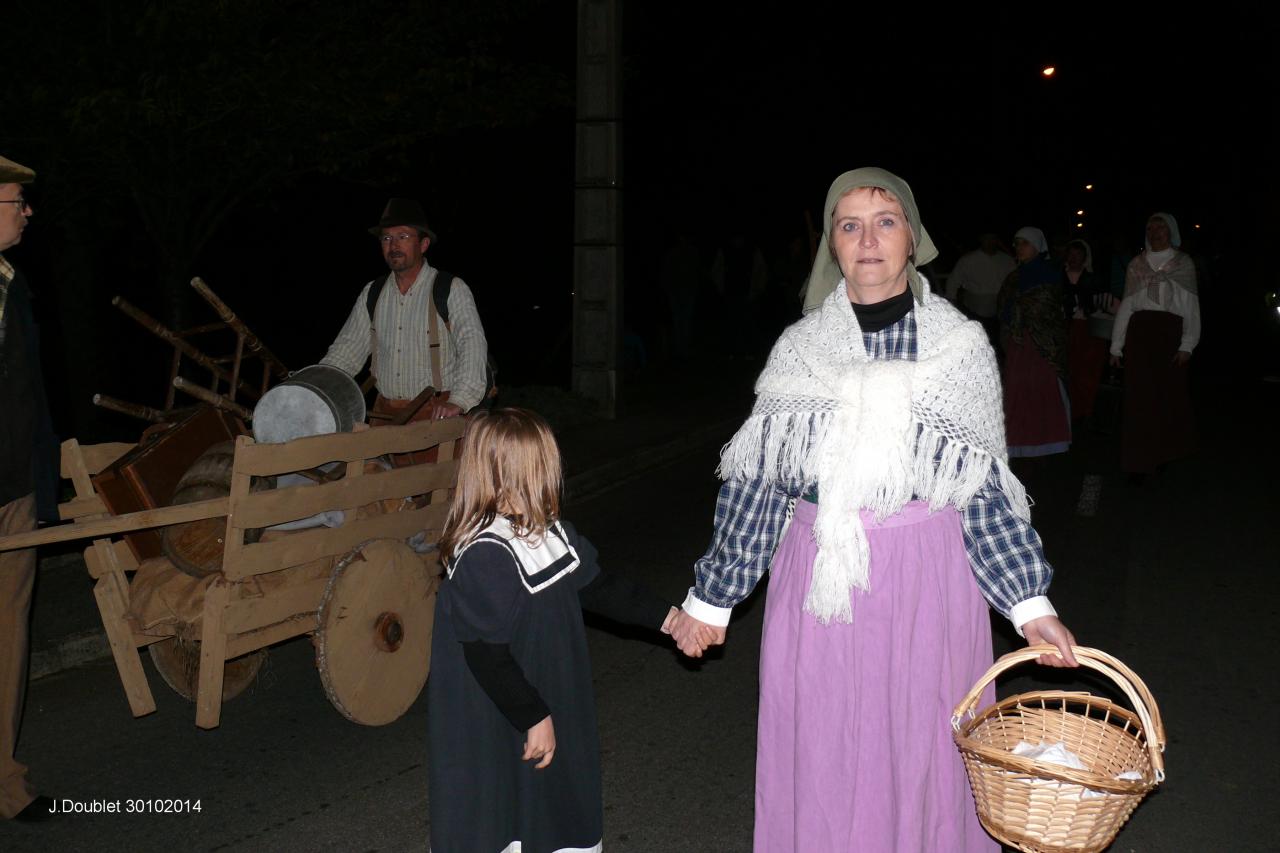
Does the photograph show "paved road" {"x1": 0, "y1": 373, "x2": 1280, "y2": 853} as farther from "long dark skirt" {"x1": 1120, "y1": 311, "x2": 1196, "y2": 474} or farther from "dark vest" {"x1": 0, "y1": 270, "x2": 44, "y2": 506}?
"long dark skirt" {"x1": 1120, "y1": 311, "x2": 1196, "y2": 474}

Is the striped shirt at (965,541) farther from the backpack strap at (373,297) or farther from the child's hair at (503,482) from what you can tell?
the backpack strap at (373,297)

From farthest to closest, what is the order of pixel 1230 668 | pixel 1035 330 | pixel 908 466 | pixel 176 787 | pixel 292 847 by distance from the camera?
pixel 1035 330
pixel 1230 668
pixel 176 787
pixel 292 847
pixel 908 466

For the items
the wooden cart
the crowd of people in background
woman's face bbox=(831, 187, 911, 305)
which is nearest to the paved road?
the wooden cart

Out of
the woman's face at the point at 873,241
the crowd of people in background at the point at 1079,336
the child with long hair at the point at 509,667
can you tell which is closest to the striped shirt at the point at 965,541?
the woman's face at the point at 873,241

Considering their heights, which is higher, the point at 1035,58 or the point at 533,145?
the point at 1035,58

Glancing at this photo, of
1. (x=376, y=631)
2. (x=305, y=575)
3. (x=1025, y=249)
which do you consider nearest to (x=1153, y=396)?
(x=1025, y=249)

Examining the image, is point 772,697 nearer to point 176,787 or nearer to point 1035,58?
point 176,787

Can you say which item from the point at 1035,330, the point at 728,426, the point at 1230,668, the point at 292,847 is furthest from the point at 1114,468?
the point at 292,847

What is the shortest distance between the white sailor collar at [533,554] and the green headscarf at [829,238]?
92 cm

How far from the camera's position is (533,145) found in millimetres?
→ 22203

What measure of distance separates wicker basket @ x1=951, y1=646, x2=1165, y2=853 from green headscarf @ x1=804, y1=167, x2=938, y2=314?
986 mm

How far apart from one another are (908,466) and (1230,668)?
3.90m

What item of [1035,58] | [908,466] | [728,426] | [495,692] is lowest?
[728,426]

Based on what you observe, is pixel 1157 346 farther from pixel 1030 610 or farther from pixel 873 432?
pixel 873 432
